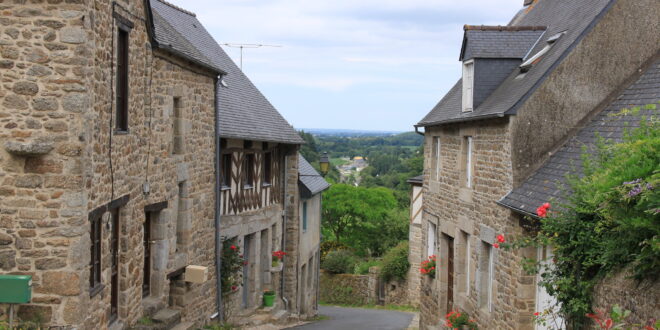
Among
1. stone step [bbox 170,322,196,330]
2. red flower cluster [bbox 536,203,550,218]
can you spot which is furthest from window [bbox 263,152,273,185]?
red flower cluster [bbox 536,203,550,218]

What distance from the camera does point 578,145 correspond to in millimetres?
10172

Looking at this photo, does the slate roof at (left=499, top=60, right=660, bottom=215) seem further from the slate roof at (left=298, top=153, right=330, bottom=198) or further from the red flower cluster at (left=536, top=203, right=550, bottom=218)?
the slate roof at (left=298, top=153, right=330, bottom=198)

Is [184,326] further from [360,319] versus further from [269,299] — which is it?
[360,319]

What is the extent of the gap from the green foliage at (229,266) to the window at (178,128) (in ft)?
11.5

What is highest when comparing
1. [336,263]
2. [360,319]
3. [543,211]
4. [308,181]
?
[543,211]

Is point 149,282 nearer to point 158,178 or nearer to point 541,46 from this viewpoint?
point 158,178

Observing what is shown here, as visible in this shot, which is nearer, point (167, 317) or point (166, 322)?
point (166, 322)

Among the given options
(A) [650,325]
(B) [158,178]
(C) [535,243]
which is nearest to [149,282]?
(B) [158,178]

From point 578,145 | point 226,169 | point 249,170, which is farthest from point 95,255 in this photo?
point 249,170

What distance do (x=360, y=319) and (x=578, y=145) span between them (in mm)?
14650

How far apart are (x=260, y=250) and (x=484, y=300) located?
24.7 ft

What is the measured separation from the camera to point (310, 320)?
2216cm

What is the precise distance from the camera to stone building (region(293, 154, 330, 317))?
21.7m

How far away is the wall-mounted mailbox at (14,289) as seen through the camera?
24.3 feet
